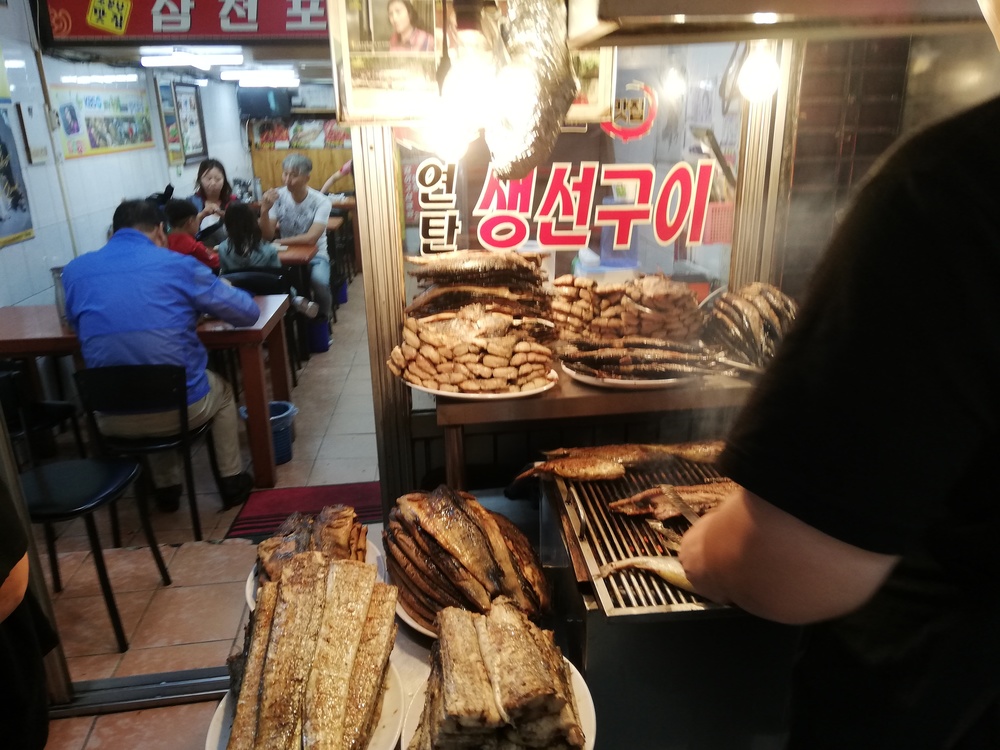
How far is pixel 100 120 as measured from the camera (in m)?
7.08

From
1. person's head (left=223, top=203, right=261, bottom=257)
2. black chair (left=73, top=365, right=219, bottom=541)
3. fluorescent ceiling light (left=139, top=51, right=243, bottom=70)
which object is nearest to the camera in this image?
black chair (left=73, top=365, right=219, bottom=541)

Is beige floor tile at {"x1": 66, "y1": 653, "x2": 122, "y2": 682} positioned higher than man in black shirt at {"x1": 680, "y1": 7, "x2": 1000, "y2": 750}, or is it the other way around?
man in black shirt at {"x1": 680, "y1": 7, "x2": 1000, "y2": 750}

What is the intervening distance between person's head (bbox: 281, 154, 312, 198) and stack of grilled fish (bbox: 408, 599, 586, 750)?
7.09 m

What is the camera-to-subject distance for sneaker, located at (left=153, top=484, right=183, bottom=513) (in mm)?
4695

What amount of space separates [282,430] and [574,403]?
3.39 meters

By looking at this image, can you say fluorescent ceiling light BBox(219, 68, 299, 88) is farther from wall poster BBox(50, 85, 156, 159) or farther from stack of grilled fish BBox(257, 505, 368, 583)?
stack of grilled fish BBox(257, 505, 368, 583)

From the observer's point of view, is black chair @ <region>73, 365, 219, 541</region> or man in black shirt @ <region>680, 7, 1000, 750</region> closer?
man in black shirt @ <region>680, 7, 1000, 750</region>

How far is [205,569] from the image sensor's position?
3758 millimetres

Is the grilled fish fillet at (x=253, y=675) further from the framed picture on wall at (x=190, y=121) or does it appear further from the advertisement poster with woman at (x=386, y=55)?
the framed picture on wall at (x=190, y=121)

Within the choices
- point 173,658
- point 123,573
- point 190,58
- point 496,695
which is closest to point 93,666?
point 173,658

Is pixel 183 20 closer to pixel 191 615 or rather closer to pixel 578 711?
pixel 191 615

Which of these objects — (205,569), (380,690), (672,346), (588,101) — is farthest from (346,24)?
(205,569)

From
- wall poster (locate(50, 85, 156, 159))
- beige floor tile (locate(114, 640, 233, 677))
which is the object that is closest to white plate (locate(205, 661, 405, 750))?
beige floor tile (locate(114, 640, 233, 677))

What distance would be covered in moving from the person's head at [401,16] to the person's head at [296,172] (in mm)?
5728
